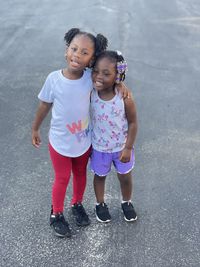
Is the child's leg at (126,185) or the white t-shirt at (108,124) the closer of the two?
the white t-shirt at (108,124)

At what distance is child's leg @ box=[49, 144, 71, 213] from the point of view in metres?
3.00

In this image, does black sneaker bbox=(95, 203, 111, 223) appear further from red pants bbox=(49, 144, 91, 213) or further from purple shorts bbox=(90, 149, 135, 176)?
purple shorts bbox=(90, 149, 135, 176)

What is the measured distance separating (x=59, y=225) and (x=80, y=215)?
21 centimetres

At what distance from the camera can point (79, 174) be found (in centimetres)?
320

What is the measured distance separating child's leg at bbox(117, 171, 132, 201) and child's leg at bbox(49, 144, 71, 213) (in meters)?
0.42

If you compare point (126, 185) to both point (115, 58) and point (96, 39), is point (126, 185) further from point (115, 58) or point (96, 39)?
point (96, 39)

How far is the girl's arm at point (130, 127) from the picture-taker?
9.32ft

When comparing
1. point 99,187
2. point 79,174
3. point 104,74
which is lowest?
point 99,187

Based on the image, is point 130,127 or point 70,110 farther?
point 130,127

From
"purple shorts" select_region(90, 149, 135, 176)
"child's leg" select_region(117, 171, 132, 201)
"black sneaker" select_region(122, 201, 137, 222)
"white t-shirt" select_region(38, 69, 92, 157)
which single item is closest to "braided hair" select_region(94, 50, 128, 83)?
"white t-shirt" select_region(38, 69, 92, 157)

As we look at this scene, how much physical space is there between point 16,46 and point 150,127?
129 inches

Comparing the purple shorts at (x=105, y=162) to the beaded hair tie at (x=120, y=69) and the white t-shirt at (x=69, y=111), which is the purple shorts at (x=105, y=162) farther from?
the beaded hair tie at (x=120, y=69)

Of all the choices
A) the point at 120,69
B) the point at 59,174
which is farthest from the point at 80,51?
the point at 59,174

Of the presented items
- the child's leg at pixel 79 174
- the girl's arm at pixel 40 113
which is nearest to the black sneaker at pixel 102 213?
the child's leg at pixel 79 174
